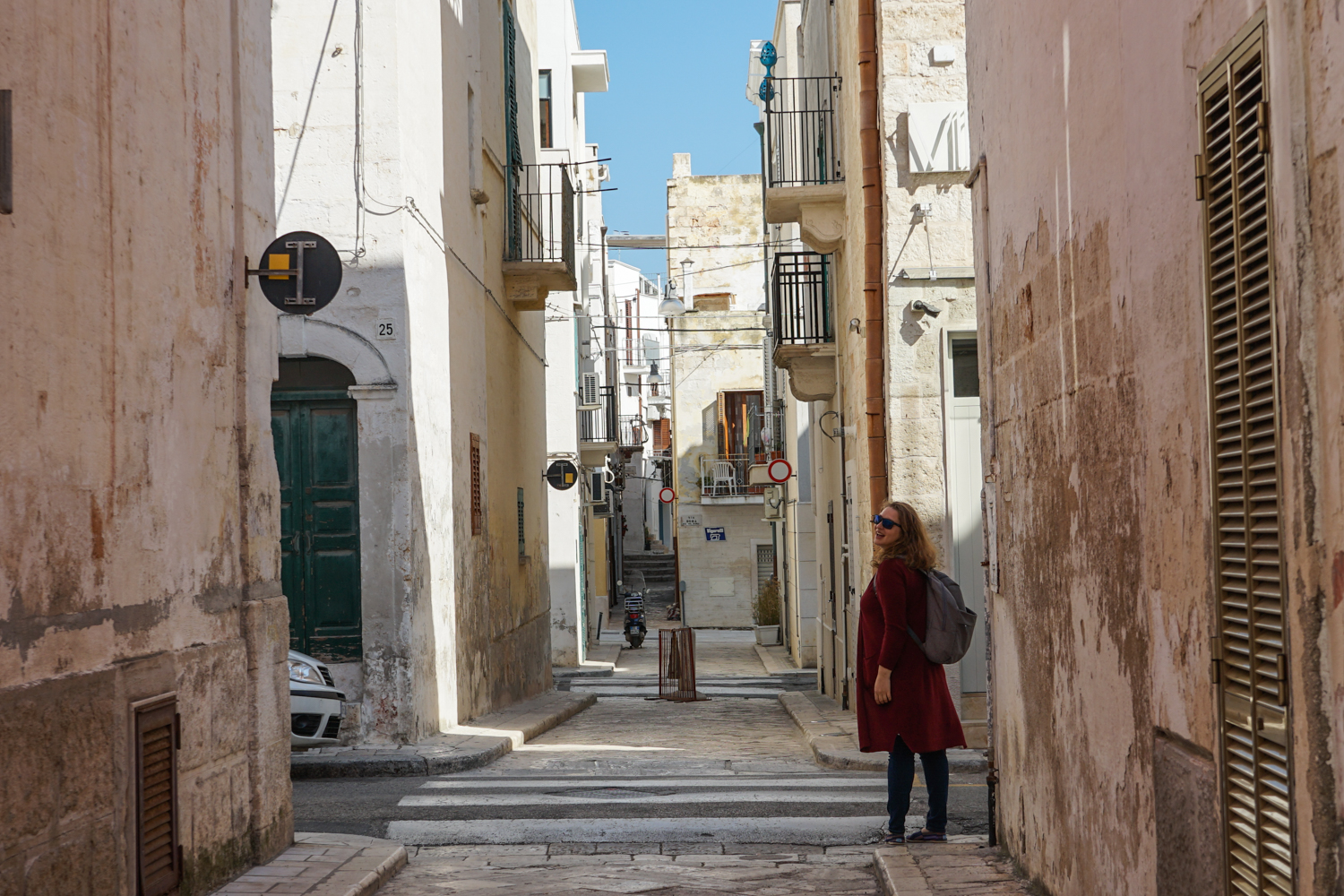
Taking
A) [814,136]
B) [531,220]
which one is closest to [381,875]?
[814,136]

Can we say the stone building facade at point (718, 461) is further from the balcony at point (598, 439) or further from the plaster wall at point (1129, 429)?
the plaster wall at point (1129, 429)

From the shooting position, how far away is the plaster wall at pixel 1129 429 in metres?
3.00

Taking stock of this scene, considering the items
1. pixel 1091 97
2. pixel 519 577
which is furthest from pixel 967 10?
pixel 519 577

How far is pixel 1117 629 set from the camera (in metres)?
4.81

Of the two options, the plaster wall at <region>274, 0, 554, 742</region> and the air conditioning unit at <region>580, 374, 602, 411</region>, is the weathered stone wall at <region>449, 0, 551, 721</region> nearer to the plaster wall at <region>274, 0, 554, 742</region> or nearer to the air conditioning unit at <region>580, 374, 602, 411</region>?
the plaster wall at <region>274, 0, 554, 742</region>

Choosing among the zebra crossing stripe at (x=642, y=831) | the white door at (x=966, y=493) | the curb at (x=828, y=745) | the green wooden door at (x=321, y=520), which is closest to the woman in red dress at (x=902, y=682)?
the zebra crossing stripe at (x=642, y=831)

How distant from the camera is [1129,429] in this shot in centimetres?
461

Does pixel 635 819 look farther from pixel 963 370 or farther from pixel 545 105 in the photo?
pixel 545 105

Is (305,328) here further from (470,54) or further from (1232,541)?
(1232,541)

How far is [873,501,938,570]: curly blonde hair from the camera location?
692 cm

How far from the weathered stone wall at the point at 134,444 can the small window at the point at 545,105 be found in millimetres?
21170

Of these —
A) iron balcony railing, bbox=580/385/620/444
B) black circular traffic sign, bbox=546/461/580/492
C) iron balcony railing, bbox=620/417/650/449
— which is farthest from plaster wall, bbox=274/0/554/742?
iron balcony railing, bbox=620/417/650/449

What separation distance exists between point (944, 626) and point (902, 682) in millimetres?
342

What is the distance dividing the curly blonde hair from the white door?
4.80 m
